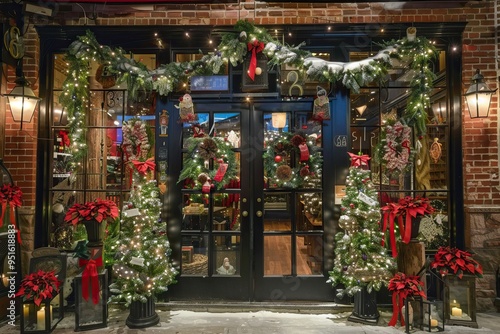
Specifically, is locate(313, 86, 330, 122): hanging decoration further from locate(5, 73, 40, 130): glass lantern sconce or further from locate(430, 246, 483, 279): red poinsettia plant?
locate(5, 73, 40, 130): glass lantern sconce

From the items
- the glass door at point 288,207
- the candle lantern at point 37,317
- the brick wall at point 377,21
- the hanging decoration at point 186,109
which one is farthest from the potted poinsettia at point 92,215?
the glass door at point 288,207

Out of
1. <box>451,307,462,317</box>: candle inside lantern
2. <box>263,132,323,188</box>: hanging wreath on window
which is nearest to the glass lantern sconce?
<box>263,132,323,188</box>: hanging wreath on window

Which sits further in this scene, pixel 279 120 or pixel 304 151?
pixel 279 120

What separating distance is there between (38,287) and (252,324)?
2.52 meters

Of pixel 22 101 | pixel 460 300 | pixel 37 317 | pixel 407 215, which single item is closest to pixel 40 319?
pixel 37 317

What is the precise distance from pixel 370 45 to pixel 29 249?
5.58 metres

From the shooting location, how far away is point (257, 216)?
16.1 feet

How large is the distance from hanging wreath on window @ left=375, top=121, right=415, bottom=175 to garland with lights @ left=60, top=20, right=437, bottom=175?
22cm

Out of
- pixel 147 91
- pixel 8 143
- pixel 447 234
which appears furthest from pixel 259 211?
pixel 8 143

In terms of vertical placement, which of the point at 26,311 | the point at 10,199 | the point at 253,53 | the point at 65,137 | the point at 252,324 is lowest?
the point at 252,324

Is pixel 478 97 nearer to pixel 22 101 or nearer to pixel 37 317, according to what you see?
pixel 22 101

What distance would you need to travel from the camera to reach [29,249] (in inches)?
189

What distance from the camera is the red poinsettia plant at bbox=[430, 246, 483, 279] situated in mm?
4047

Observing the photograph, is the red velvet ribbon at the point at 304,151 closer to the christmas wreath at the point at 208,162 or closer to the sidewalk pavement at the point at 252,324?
the christmas wreath at the point at 208,162
